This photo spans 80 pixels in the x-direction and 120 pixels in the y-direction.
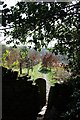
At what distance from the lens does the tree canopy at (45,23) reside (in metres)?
2.98

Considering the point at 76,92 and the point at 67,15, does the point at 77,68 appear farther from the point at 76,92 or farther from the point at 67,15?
the point at 67,15

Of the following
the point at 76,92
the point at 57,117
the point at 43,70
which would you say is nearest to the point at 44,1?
the point at 76,92

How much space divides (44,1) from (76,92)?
113cm

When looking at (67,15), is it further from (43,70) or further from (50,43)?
(43,70)

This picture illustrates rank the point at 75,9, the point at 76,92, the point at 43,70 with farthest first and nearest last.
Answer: the point at 43,70 < the point at 76,92 < the point at 75,9

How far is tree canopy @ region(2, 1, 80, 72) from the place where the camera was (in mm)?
2984

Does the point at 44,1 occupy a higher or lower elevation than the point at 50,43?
higher

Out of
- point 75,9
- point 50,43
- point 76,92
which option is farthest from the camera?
point 50,43

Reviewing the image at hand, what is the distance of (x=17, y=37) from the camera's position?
333 cm

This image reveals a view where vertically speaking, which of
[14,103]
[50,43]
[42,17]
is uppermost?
[42,17]

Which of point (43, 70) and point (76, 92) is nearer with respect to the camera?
point (76, 92)

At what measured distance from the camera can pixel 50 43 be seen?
12.4 ft

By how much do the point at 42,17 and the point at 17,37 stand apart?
0.48 meters

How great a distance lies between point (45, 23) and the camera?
10.1 ft
